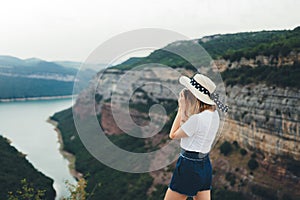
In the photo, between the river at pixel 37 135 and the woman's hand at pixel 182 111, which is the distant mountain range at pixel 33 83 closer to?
the river at pixel 37 135

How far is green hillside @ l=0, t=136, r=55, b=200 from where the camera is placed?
71.0 ft

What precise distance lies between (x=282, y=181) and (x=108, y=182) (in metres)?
14.7

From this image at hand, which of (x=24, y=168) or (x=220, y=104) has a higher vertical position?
(x=220, y=104)

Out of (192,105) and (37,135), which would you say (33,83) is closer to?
(37,135)

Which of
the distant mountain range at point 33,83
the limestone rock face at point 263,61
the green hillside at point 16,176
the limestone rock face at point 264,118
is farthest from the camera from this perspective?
the distant mountain range at point 33,83

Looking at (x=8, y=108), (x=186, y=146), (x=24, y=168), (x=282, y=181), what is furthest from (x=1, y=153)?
(x=8, y=108)

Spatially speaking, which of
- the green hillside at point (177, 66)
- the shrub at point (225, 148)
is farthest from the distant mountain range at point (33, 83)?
the shrub at point (225, 148)

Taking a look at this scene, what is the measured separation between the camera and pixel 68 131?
49656 millimetres

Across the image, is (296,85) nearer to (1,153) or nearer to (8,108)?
(1,153)

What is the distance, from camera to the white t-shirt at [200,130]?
2883 millimetres

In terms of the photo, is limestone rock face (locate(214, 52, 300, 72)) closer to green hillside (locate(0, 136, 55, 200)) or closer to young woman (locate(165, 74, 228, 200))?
green hillside (locate(0, 136, 55, 200))

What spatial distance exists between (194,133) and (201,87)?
1.23ft

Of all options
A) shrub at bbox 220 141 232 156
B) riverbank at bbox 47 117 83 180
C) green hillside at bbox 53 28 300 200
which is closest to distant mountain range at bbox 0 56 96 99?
riverbank at bbox 47 117 83 180

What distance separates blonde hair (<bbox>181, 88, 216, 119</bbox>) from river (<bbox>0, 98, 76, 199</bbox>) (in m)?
22.4
